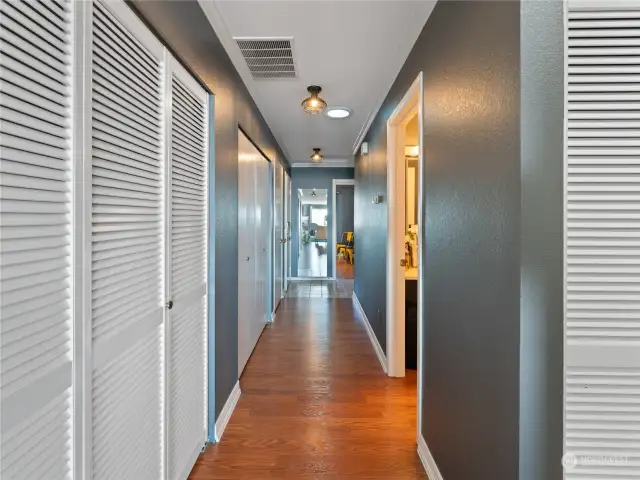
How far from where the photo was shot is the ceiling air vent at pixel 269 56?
2113 mm

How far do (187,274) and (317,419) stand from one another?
131cm

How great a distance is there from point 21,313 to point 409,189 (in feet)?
12.0

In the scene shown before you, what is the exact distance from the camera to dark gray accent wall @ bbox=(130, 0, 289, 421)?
1505mm

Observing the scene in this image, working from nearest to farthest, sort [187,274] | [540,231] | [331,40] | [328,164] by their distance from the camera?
[540,231] < [187,274] < [331,40] < [328,164]

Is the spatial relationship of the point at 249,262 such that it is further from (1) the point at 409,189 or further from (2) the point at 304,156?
(2) the point at 304,156

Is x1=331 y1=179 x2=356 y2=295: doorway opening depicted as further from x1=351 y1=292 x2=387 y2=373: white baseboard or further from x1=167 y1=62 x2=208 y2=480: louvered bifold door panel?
x1=167 y1=62 x2=208 y2=480: louvered bifold door panel

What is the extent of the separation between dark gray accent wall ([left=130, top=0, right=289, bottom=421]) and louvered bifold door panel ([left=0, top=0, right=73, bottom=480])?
21.8 inches

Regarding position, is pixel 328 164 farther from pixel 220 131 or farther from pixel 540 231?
pixel 540 231

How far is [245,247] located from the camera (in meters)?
3.10

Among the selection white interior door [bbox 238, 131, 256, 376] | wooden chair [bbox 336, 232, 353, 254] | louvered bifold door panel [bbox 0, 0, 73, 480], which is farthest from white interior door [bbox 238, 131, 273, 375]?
wooden chair [bbox 336, 232, 353, 254]

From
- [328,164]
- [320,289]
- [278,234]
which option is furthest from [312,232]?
[278,234]

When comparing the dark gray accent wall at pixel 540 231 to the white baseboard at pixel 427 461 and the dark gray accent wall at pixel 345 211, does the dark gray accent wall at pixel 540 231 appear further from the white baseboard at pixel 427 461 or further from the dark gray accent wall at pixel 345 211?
the dark gray accent wall at pixel 345 211

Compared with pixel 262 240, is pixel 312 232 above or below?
above

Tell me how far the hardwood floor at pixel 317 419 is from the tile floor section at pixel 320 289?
233 centimetres
